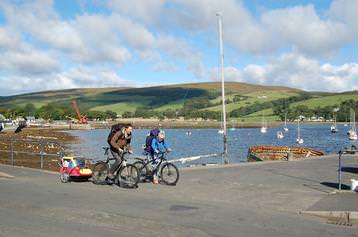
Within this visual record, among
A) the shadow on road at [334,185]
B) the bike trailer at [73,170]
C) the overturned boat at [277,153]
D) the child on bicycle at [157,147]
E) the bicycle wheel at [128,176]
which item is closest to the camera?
the shadow on road at [334,185]

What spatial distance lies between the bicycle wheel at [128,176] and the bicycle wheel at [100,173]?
50 cm

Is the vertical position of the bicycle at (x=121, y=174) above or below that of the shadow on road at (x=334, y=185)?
above

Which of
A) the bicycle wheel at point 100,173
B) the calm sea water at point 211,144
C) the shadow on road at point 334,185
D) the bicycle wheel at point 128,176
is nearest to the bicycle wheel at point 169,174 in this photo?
the bicycle wheel at point 128,176

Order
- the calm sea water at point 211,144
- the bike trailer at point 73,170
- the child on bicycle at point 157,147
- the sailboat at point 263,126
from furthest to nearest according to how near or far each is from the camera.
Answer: the sailboat at point 263,126
the calm sea water at point 211,144
the bike trailer at point 73,170
the child on bicycle at point 157,147

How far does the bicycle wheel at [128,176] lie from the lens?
14881mm

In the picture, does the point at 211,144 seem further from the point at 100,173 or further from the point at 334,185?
the point at 334,185

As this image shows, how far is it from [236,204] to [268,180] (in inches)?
187

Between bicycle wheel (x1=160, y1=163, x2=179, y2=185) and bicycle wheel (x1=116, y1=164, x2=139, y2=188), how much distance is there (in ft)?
3.55

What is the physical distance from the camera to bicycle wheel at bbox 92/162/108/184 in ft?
51.3

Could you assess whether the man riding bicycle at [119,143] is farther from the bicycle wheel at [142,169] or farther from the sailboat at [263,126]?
the sailboat at [263,126]

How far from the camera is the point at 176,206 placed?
11500 mm

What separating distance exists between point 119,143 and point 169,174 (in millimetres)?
1868

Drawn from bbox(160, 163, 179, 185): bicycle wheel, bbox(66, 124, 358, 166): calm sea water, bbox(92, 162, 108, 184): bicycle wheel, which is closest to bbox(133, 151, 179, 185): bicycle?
bbox(160, 163, 179, 185): bicycle wheel

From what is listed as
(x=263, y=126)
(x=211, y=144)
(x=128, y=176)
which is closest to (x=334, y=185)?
(x=128, y=176)
